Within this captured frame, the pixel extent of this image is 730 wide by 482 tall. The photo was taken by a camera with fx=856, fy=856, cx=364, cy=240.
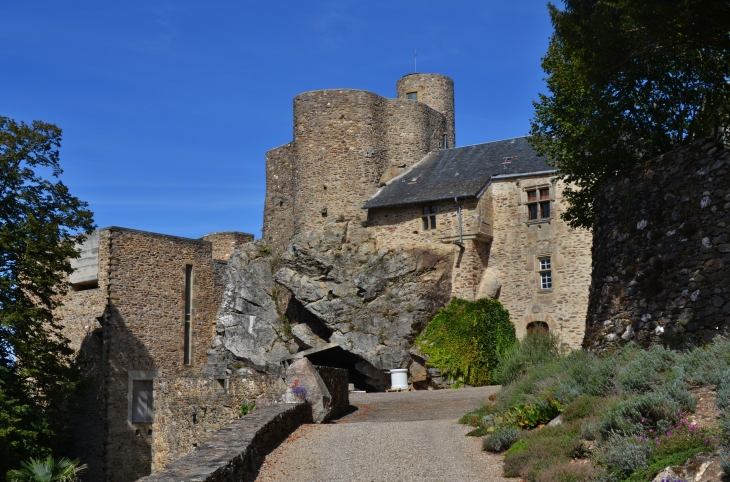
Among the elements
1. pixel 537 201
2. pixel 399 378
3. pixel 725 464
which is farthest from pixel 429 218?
pixel 725 464

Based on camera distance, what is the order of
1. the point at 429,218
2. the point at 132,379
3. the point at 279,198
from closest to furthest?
1. the point at 132,379
2. the point at 429,218
3. the point at 279,198

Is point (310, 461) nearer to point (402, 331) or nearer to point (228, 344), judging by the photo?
point (402, 331)

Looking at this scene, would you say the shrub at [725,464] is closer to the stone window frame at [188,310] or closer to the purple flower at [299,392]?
the purple flower at [299,392]

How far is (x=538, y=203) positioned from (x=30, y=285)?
53.1 feet

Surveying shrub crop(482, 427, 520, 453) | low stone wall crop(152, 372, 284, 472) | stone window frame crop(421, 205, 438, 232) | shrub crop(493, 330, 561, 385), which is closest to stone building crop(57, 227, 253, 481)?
stone window frame crop(421, 205, 438, 232)

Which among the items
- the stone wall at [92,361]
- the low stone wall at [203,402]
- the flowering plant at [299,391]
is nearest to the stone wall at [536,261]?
the low stone wall at [203,402]

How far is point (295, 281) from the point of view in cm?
3069

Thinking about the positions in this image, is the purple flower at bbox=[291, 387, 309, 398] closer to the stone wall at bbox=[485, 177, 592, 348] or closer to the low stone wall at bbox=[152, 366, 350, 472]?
the low stone wall at bbox=[152, 366, 350, 472]

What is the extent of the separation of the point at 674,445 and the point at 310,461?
500 cm

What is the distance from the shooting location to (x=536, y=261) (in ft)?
94.0

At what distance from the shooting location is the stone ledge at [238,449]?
8.47m

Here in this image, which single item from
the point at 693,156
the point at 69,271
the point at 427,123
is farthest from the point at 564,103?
the point at 427,123

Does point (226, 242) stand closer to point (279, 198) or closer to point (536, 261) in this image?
point (279, 198)

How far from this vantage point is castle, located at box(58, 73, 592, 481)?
28.1m
